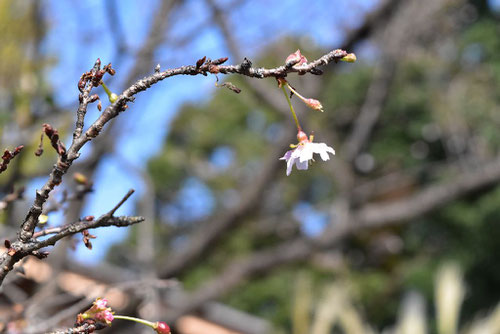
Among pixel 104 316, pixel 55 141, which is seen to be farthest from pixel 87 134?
pixel 104 316

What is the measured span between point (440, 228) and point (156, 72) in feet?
23.2

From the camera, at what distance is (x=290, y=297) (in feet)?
22.9

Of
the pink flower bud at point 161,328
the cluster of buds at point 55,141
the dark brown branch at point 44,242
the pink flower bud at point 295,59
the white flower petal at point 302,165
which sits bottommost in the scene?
the pink flower bud at point 161,328

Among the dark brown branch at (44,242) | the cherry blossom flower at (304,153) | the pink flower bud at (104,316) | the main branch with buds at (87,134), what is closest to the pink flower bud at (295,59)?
the main branch with buds at (87,134)

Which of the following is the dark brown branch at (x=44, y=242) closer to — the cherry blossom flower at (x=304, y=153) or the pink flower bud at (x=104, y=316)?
the pink flower bud at (x=104, y=316)

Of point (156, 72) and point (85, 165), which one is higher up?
point (85, 165)

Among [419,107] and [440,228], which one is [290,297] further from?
[419,107]

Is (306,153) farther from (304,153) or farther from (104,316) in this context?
(104,316)

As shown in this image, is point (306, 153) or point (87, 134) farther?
point (306, 153)

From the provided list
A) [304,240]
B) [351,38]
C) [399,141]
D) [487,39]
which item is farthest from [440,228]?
[351,38]

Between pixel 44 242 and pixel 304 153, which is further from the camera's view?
pixel 304 153

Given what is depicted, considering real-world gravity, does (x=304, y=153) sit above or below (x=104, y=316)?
above

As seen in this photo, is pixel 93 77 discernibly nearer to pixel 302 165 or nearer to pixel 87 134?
pixel 87 134

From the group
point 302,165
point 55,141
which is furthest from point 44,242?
point 302,165
